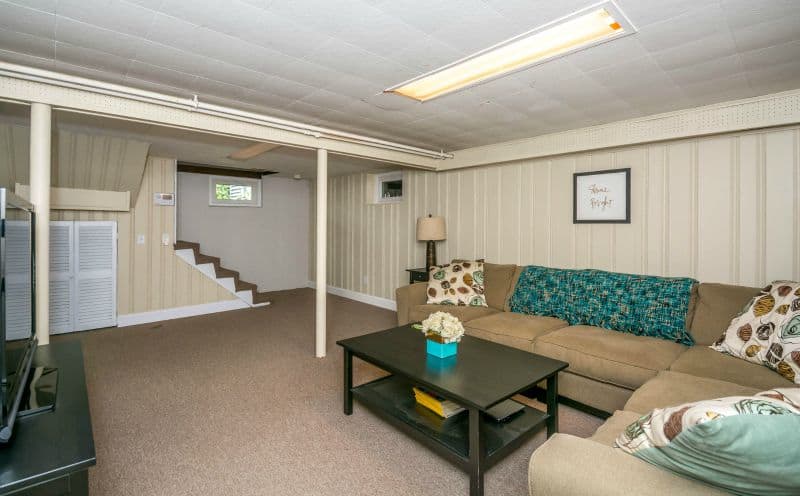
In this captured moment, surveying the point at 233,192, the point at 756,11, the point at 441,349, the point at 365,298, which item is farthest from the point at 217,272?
the point at 756,11

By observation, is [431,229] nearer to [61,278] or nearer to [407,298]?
[407,298]

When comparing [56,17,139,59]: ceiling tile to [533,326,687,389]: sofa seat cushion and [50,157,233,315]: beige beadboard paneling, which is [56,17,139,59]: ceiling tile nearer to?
[533,326,687,389]: sofa seat cushion

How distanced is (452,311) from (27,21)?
134 inches

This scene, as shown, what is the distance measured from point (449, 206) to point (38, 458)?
4.47 meters

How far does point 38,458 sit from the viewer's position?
114cm

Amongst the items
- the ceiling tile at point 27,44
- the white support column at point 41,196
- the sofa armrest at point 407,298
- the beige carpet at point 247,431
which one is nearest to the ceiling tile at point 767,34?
the beige carpet at point 247,431

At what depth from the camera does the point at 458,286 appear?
4.04 m

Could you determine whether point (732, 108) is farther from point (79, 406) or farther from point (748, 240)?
point (79, 406)

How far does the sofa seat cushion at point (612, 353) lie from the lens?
240 cm

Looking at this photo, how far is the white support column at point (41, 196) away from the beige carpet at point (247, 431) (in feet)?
2.48

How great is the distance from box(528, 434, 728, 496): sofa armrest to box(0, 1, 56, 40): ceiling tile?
2792 millimetres

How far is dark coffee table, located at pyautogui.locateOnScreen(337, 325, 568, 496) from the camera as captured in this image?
184 cm

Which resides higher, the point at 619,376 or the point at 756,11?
the point at 756,11

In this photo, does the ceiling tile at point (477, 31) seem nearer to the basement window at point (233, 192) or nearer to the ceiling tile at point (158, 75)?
the ceiling tile at point (158, 75)
